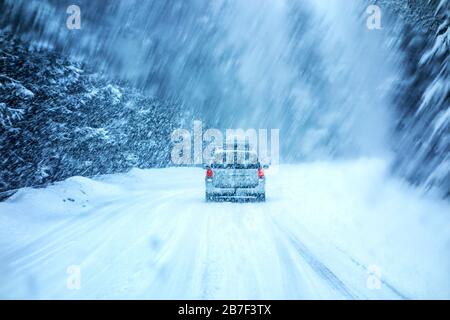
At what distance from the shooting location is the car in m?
12.9

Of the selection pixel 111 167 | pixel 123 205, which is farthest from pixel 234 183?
pixel 111 167

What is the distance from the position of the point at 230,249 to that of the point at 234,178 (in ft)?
20.7

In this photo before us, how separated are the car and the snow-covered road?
1.17 metres

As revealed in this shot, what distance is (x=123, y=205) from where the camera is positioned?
1322 centimetres

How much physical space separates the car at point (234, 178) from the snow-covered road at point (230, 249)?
3.85 ft

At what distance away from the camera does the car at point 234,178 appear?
12.9m

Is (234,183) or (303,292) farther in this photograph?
(234,183)
